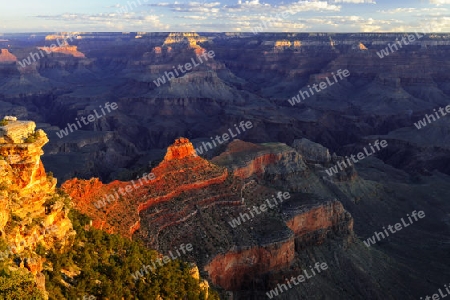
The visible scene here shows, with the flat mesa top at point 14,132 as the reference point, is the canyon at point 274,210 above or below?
below

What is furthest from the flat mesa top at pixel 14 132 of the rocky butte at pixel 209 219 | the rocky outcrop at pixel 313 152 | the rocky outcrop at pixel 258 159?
the rocky outcrop at pixel 313 152

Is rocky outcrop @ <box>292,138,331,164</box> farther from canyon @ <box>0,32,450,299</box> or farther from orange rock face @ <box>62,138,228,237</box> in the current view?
orange rock face @ <box>62,138,228,237</box>

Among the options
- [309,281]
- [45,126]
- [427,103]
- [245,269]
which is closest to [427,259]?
[309,281]

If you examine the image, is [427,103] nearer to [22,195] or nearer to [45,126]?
[45,126]

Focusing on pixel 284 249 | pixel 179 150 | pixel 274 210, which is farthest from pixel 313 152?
pixel 179 150

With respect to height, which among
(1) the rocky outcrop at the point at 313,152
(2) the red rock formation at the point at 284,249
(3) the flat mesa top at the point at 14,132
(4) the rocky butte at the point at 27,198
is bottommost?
(1) the rocky outcrop at the point at 313,152

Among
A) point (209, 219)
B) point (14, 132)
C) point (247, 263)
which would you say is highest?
point (14, 132)

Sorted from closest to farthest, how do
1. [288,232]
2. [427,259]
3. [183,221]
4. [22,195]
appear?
[22,195]
[183,221]
[288,232]
[427,259]

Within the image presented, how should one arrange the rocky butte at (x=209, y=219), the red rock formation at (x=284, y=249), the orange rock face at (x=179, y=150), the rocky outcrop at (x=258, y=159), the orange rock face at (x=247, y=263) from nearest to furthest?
the rocky butte at (x=209, y=219) < the orange rock face at (x=247, y=263) < the red rock formation at (x=284, y=249) < the orange rock face at (x=179, y=150) < the rocky outcrop at (x=258, y=159)

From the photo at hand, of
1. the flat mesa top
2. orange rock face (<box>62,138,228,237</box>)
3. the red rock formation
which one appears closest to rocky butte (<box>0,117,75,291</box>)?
the flat mesa top

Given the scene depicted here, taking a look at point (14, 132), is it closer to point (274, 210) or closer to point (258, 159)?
point (274, 210)

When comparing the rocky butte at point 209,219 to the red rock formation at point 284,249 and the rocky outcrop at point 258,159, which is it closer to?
the red rock formation at point 284,249
